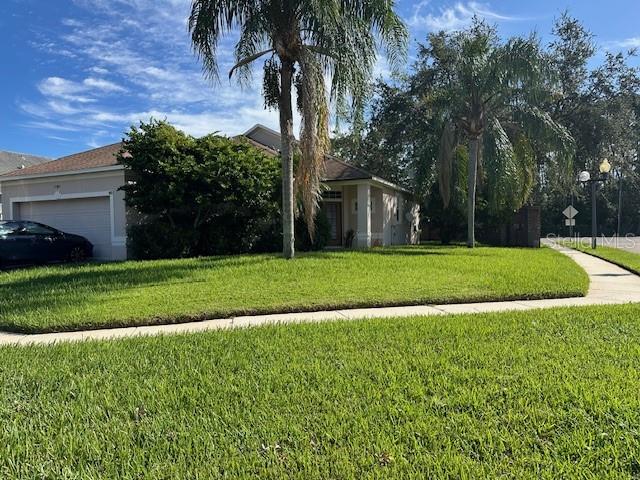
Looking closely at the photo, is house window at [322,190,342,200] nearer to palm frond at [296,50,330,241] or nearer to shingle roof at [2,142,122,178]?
palm frond at [296,50,330,241]

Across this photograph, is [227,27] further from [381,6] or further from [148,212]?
[148,212]

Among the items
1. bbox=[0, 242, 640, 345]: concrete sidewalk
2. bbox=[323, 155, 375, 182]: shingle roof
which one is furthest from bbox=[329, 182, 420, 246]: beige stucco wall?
bbox=[0, 242, 640, 345]: concrete sidewalk

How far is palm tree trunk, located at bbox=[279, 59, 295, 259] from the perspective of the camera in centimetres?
1323

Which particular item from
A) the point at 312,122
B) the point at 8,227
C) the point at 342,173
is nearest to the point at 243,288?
the point at 312,122

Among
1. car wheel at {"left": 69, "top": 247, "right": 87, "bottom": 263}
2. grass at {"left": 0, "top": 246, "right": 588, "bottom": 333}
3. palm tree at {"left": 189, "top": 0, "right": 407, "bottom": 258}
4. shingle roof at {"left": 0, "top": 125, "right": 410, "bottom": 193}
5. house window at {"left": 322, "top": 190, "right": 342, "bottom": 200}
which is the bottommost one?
grass at {"left": 0, "top": 246, "right": 588, "bottom": 333}

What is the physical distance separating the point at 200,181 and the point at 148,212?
6.38 feet

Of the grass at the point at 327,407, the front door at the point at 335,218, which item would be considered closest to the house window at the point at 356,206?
the front door at the point at 335,218

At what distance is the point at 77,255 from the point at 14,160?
23.7 metres

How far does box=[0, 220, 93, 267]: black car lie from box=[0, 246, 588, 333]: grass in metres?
2.30

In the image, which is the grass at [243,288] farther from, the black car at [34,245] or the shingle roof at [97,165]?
the shingle roof at [97,165]

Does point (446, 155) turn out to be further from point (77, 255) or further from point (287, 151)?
point (77, 255)

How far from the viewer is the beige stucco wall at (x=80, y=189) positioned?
15543 millimetres

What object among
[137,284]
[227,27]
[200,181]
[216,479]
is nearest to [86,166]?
[200,181]

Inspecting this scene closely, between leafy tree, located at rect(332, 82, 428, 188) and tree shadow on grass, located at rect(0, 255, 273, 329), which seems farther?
leafy tree, located at rect(332, 82, 428, 188)
